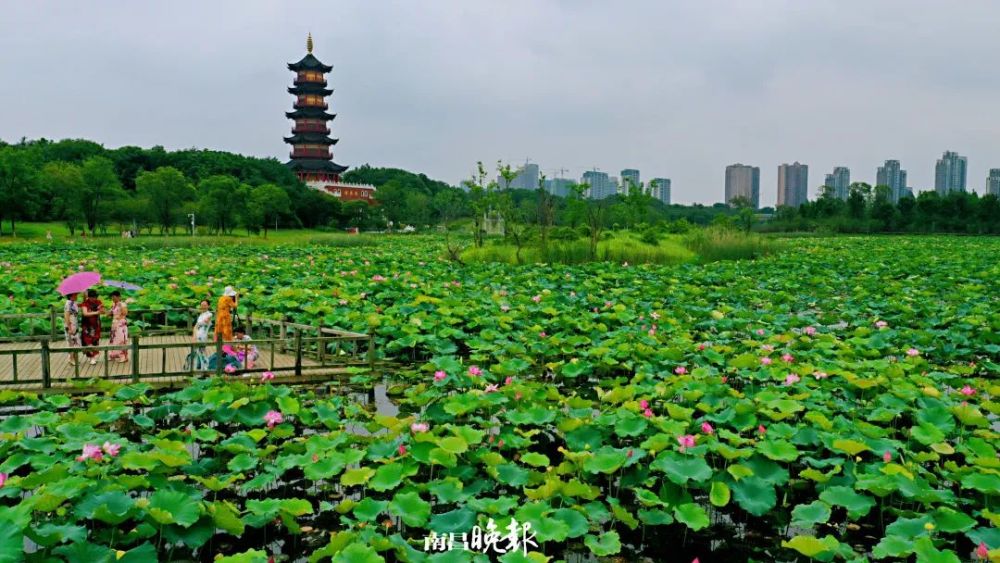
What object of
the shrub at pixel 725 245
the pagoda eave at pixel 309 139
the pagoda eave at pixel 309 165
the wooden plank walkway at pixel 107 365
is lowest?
the wooden plank walkway at pixel 107 365

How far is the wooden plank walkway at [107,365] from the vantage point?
17.8 feet

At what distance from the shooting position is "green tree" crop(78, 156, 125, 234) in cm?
3172

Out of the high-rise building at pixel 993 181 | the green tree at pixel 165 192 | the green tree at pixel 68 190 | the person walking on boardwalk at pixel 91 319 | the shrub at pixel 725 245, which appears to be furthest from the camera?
the high-rise building at pixel 993 181

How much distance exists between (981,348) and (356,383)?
5601mm

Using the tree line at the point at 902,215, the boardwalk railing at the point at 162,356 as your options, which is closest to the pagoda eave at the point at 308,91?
the tree line at the point at 902,215

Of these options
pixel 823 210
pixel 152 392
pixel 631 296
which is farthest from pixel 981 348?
pixel 823 210

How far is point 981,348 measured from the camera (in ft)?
22.1

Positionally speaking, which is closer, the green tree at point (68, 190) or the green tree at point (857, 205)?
the green tree at point (68, 190)

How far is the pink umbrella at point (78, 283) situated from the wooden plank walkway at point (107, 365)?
1.74ft

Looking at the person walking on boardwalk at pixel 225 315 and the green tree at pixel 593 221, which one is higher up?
the green tree at pixel 593 221

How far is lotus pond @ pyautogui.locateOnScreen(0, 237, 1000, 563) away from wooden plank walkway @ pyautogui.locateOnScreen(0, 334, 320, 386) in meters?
0.30

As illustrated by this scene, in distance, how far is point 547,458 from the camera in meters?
3.60

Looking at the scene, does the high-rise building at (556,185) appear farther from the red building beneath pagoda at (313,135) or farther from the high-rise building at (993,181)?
the high-rise building at (993,181)

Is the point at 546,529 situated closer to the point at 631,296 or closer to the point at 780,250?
the point at 631,296
